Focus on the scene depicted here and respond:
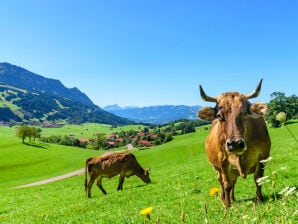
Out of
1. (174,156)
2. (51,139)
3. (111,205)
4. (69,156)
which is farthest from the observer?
(51,139)

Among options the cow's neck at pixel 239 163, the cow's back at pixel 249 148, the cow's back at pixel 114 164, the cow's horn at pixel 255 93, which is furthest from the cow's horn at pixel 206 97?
the cow's back at pixel 114 164

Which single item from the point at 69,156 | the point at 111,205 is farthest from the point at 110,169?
the point at 69,156

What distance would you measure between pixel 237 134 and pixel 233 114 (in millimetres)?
763

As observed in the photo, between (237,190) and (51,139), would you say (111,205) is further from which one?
(51,139)

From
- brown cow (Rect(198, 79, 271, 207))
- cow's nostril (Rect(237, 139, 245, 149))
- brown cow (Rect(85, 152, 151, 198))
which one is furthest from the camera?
brown cow (Rect(85, 152, 151, 198))

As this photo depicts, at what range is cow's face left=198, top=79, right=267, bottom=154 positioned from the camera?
7574 millimetres

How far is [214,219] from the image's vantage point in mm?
7375

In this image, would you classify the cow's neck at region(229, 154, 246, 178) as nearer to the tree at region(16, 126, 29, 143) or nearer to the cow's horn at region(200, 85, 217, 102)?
the cow's horn at region(200, 85, 217, 102)

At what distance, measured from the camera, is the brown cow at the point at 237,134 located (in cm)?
844

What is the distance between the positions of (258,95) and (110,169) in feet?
55.3

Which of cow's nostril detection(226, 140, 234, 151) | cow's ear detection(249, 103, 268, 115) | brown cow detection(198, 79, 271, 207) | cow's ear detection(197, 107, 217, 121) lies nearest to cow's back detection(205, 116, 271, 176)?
brown cow detection(198, 79, 271, 207)

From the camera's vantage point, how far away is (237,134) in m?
7.83

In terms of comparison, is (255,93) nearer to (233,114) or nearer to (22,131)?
(233,114)

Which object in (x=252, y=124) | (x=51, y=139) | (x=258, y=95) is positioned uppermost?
(x=258, y=95)
